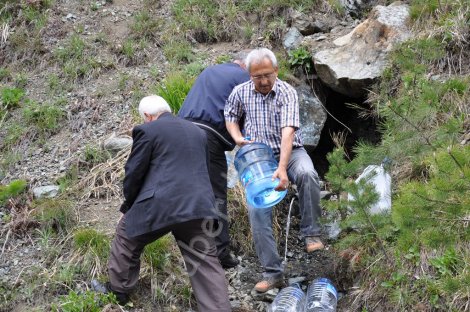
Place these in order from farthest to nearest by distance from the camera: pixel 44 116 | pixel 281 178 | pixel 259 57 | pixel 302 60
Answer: pixel 44 116, pixel 302 60, pixel 259 57, pixel 281 178

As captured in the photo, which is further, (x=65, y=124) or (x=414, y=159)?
(x=65, y=124)

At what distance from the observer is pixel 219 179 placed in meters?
5.85

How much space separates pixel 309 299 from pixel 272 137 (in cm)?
137

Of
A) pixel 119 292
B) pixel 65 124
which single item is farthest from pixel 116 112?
pixel 119 292

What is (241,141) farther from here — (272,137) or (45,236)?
(45,236)

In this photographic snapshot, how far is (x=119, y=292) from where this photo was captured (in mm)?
5383

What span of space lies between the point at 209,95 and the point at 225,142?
448 mm

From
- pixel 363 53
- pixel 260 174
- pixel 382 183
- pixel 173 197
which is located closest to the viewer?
pixel 173 197

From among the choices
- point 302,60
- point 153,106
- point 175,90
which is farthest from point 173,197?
point 302,60

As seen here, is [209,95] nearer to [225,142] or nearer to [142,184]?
[225,142]

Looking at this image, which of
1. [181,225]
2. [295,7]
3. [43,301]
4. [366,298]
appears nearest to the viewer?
[181,225]

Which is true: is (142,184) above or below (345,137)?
above

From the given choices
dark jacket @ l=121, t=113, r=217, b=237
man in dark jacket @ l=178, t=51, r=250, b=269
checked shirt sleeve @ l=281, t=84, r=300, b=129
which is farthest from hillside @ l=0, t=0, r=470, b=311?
dark jacket @ l=121, t=113, r=217, b=237

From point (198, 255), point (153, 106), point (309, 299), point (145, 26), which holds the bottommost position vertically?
point (309, 299)
